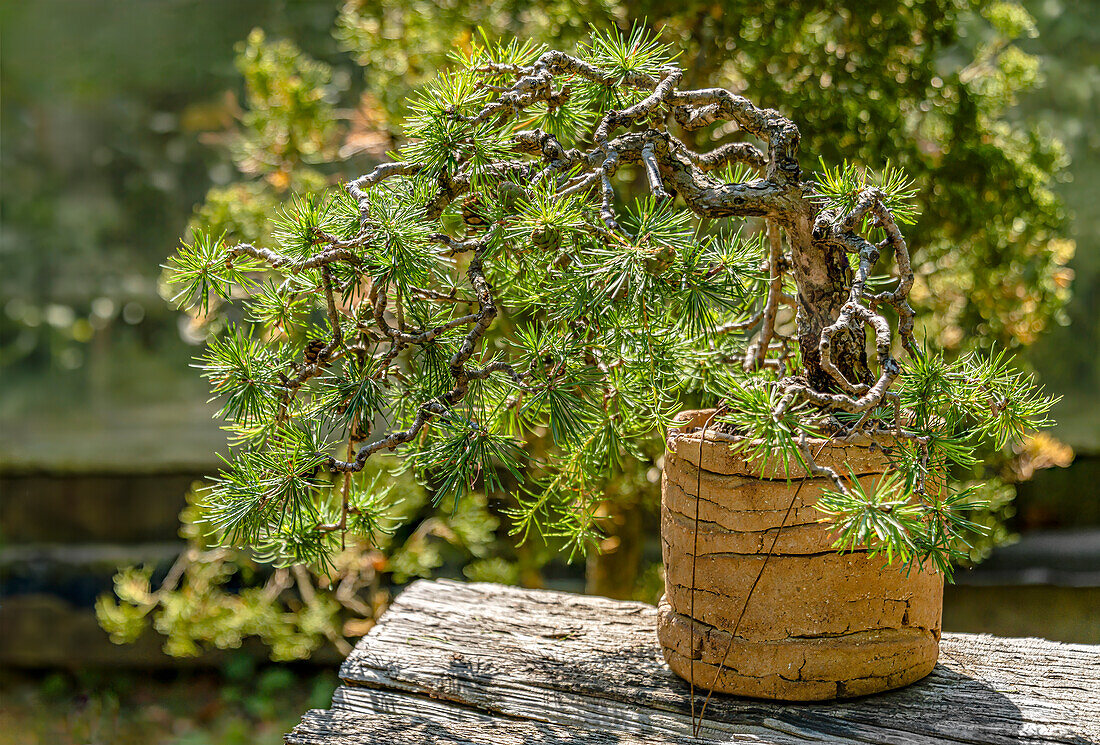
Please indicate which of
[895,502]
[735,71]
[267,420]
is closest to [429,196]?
[267,420]

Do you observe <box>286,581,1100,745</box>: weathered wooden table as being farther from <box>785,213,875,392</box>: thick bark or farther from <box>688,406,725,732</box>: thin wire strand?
<box>785,213,875,392</box>: thick bark

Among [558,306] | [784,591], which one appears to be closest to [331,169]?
[558,306]

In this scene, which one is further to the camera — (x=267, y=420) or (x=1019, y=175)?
(x=1019, y=175)

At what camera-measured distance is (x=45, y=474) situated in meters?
2.31

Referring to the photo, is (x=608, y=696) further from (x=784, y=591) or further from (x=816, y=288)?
(x=816, y=288)

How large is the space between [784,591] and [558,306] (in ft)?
0.98

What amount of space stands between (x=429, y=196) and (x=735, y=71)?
2.62ft

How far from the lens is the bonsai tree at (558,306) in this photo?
0.61 metres

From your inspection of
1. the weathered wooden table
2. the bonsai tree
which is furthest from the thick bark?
the weathered wooden table

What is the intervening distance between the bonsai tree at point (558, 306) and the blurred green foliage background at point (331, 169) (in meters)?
0.43

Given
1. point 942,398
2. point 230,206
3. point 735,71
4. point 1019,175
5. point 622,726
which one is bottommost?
point 622,726

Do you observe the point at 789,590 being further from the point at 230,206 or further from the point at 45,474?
the point at 45,474

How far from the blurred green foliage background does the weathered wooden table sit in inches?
16.8

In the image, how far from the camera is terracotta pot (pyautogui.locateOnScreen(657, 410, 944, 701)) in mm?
699
